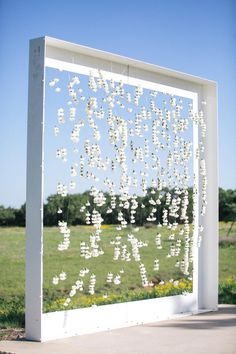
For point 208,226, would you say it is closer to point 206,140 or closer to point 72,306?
point 206,140

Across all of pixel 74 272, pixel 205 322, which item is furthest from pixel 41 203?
pixel 74 272

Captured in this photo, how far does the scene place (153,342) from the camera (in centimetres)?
486

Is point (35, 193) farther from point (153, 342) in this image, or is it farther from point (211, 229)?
point (211, 229)

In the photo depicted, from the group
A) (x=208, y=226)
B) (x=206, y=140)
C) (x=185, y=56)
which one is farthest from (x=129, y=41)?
(x=208, y=226)

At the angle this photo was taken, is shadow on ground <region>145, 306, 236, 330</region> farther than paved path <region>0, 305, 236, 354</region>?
Yes

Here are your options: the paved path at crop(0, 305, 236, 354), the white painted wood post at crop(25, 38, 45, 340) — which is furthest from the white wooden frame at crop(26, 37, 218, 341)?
the paved path at crop(0, 305, 236, 354)

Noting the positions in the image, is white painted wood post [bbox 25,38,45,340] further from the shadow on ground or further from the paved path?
the shadow on ground

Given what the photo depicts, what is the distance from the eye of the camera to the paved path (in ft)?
14.8

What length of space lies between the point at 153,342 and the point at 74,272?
276 centimetres

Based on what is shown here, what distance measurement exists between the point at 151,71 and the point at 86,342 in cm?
292

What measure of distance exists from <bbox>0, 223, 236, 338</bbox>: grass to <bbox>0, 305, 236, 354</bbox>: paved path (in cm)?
79

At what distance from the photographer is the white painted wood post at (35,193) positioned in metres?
4.71

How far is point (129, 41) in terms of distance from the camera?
32.1 feet

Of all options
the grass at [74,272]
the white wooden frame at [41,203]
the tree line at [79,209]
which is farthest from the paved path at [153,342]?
the tree line at [79,209]
